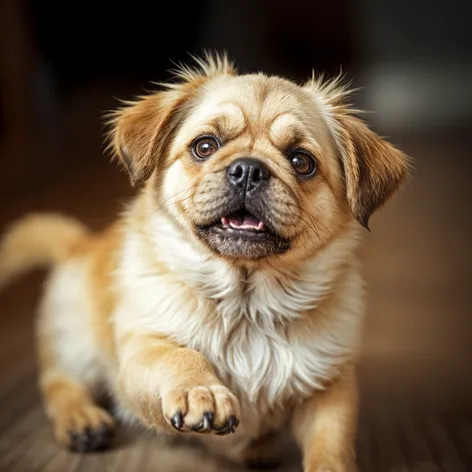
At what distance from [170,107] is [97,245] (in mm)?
573

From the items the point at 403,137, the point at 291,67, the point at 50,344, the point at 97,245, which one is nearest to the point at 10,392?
the point at 50,344

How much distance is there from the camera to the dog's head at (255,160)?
134 cm

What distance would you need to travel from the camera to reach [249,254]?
1.35m

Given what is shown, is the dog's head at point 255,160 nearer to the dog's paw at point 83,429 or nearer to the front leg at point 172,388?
the front leg at point 172,388

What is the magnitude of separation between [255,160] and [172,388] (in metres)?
0.40

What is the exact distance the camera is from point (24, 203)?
2.97 m

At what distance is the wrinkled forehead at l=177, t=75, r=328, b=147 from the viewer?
1389 mm

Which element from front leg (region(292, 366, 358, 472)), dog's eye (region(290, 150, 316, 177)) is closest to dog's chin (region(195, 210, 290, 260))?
dog's eye (region(290, 150, 316, 177))

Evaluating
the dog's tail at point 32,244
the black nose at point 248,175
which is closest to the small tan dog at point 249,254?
the black nose at point 248,175

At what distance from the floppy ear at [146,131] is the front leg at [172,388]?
12.5 inches

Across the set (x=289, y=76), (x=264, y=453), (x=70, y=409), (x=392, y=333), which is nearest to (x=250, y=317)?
(x=264, y=453)

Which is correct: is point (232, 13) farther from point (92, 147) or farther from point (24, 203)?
point (24, 203)

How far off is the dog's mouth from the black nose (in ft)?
0.18

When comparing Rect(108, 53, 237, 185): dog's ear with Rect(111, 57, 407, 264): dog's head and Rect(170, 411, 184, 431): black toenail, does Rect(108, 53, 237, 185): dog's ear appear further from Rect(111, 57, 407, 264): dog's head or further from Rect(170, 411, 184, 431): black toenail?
Rect(170, 411, 184, 431): black toenail
